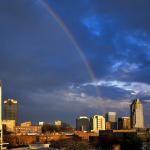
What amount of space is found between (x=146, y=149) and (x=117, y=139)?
33.2 feet

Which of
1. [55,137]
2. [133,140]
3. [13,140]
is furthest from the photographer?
[55,137]

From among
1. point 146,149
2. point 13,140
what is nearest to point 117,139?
point 146,149

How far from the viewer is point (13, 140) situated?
163875mm

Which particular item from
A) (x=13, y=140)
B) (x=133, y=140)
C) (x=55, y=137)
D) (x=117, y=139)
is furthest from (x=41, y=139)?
(x=133, y=140)

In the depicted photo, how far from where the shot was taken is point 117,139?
14350 cm

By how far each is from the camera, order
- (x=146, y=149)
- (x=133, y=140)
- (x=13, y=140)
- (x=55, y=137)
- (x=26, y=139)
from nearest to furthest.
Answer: (x=133, y=140), (x=146, y=149), (x=13, y=140), (x=26, y=139), (x=55, y=137)

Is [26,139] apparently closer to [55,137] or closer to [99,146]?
[55,137]

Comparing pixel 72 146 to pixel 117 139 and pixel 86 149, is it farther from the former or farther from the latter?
pixel 117 139

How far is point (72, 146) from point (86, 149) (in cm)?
444

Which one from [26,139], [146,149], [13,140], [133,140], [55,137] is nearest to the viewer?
[133,140]

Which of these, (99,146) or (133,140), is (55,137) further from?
(133,140)

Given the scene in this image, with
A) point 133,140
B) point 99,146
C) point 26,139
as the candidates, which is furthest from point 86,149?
point 26,139

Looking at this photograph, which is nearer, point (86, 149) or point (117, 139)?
point (86, 149)

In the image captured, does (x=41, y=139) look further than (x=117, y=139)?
Yes
